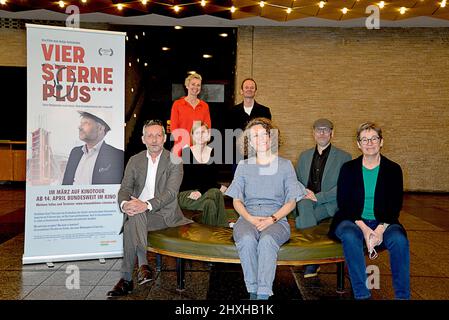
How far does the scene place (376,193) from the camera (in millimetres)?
3236

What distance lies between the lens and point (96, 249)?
14.0 ft

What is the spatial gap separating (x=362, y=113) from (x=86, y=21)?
725 centimetres

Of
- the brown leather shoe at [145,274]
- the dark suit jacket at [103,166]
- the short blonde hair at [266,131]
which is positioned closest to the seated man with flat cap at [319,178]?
the short blonde hair at [266,131]

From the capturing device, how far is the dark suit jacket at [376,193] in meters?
3.20

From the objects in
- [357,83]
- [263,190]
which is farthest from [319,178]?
[357,83]

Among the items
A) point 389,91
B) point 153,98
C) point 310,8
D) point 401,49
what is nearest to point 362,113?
point 389,91

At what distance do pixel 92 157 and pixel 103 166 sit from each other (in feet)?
0.45

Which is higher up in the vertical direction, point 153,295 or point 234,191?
point 234,191

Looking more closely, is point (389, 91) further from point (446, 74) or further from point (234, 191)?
point (234, 191)

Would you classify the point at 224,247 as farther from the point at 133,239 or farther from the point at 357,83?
the point at 357,83

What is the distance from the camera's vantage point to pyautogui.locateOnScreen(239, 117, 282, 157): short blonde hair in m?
3.34

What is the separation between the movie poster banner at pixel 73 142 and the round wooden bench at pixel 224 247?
95cm

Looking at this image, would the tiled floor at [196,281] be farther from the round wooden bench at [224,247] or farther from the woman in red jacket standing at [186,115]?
the woman in red jacket standing at [186,115]

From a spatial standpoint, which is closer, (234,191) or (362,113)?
(234,191)
